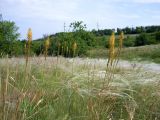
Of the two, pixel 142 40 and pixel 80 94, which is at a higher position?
pixel 142 40

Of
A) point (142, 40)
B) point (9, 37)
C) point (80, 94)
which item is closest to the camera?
point (80, 94)

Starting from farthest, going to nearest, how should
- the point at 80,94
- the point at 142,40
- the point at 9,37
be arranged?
the point at 142,40 → the point at 9,37 → the point at 80,94

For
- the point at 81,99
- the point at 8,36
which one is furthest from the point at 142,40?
the point at 81,99

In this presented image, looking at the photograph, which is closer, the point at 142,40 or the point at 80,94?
the point at 80,94

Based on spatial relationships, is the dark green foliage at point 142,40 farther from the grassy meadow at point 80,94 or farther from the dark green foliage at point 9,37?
the grassy meadow at point 80,94

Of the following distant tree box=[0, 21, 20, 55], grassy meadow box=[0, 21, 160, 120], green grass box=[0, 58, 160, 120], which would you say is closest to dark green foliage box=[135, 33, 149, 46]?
distant tree box=[0, 21, 20, 55]

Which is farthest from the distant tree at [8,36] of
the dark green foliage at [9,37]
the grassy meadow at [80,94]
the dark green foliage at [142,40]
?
the dark green foliage at [142,40]

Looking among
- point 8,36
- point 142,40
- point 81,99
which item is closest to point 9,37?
point 8,36

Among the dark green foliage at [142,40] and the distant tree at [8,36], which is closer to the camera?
the distant tree at [8,36]

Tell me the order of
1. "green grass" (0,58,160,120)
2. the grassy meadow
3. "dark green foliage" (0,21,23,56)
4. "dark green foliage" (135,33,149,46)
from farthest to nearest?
1. "dark green foliage" (135,33,149,46)
2. "dark green foliage" (0,21,23,56)
3. "green grass" (0,58,160,120)
4. the grassy meadow

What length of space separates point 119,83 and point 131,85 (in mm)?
272

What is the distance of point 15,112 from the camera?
2523 mm

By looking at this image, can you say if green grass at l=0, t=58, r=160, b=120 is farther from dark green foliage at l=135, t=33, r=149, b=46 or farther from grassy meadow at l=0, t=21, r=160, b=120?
dark green foliage at l=135, t=33, r=149, b=46

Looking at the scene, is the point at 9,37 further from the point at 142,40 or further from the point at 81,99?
the point at 142,40
